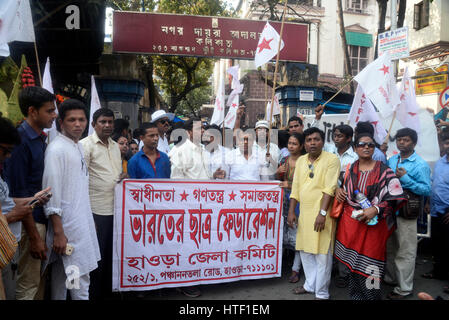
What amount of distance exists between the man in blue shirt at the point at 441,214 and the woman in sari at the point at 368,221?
4.47 ft

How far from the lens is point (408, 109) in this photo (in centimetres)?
468

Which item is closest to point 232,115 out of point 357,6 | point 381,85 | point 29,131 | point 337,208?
point 381,85

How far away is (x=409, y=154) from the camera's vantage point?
4.00 metres

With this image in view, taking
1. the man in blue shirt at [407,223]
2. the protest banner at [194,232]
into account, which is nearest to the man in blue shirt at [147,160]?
the protest banner at [194,232]

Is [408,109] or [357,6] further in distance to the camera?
[357,6]

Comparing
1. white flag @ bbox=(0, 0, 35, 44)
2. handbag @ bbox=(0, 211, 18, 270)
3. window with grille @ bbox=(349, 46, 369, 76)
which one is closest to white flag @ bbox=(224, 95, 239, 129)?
white flag @ bbox=(0, 0, 35, 44)

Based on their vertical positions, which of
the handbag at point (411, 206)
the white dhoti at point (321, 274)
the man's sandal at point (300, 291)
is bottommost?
the man's sandal at point (300, 291)

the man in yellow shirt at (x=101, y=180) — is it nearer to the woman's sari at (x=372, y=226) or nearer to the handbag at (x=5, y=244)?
the handbag at (x=5, y=244)

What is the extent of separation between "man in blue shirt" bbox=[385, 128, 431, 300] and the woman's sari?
719mm

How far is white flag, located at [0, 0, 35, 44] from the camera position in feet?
9.38

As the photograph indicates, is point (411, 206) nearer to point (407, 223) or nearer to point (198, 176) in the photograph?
point (407, 223)

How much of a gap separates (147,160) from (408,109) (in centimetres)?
356

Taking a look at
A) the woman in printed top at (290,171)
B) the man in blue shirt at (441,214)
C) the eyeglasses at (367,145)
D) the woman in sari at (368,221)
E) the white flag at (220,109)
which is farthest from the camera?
the white flag at (220,109)

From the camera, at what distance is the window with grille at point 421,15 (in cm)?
1480
